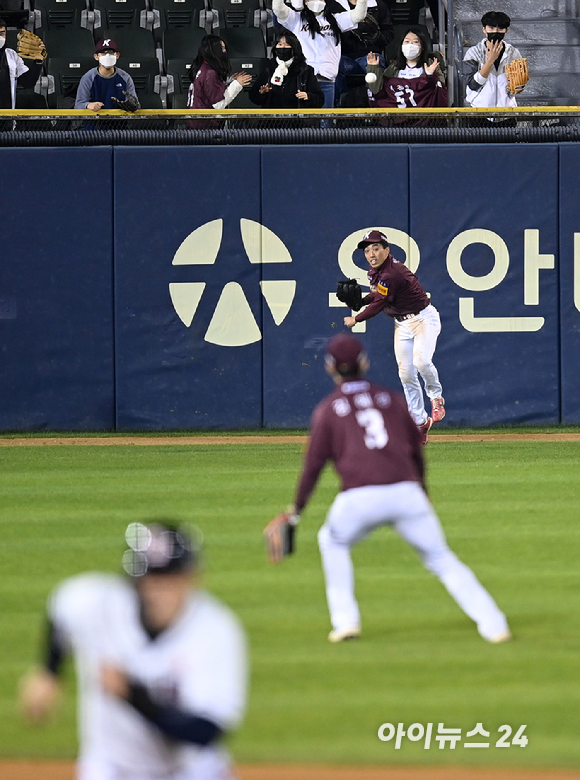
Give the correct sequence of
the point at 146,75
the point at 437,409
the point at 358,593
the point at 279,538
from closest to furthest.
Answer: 1. the point at 279,538
2. the point at 358,593
3. the point at 437,409
4. the point at 146,75

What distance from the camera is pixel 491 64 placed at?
54.7 feet

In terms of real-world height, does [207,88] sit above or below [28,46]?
below

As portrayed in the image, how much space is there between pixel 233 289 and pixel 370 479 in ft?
34.8

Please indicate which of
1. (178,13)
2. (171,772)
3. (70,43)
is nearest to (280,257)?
(70,43)

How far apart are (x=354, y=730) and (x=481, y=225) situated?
11989 millimetres

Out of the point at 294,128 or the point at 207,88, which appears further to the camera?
the point at 207,88

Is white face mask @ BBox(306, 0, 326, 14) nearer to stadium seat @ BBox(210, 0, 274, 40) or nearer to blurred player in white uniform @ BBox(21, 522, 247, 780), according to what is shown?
stadium seat @ BBox(210, 0, 274, 40)

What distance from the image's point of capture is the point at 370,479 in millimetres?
6047

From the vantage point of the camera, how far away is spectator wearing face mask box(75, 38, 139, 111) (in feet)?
53.4

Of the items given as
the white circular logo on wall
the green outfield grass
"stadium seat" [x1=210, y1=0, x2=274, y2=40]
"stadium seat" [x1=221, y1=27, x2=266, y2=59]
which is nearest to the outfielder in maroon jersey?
the green outfield grass

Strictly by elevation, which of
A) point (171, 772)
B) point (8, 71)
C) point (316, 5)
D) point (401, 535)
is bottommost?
point (171, 772)

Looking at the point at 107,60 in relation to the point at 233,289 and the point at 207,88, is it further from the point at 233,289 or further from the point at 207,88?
the point at 233,289

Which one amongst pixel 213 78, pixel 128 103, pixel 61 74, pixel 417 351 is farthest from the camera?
pixel 61 74

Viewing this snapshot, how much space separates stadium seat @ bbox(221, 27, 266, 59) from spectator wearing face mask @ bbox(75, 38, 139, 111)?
3.45 meters
